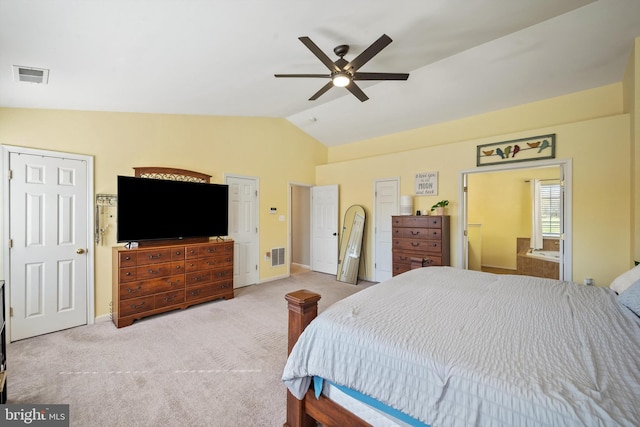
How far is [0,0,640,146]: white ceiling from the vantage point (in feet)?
6.40

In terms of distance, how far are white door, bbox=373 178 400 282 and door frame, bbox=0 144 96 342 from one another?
440 centimetres

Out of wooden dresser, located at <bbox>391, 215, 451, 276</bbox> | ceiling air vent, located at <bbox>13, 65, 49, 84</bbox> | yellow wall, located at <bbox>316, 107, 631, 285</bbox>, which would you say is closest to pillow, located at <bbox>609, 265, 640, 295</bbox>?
yellow wall, located at <bbox>316, 107, 631, 285</bbox>

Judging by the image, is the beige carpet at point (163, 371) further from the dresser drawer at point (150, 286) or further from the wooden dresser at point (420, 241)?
the wooden dresser at point (420, 241)

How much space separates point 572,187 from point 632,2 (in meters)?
1.93

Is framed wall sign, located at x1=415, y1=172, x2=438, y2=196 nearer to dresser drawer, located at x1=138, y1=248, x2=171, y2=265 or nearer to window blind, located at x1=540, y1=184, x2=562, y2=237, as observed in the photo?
window blind, located at x1=540, y1=184, x2=562, y2=237

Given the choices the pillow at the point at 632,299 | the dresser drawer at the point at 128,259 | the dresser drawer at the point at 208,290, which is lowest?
the dresser drawer at the point at 208,290

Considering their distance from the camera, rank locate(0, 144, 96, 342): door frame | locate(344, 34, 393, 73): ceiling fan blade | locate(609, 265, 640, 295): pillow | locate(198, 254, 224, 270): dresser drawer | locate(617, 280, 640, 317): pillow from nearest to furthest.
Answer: locate(617, 280, 640, 317): pillow < locate(609, 265, 640, 295): pillow < locate(344, 34, 393, 73): ceiling fan blade < locate(0, 144, 96, 342): door frame < locate(198, 254, 224, 270): dresser drawer

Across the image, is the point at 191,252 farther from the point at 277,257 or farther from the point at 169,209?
the point at 277,257

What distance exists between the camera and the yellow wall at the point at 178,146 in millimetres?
2994

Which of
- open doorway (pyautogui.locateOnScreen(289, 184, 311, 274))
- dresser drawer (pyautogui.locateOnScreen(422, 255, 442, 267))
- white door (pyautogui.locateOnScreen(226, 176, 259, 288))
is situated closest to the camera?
dresser drawer (pyautogui.locateOnScreen(422, 255, 442, 267))

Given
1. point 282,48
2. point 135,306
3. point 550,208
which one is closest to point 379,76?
point 282,48

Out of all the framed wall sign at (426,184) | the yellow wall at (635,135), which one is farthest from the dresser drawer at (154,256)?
the yellow wall at (635,135)

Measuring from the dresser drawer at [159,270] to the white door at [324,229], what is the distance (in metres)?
3.09

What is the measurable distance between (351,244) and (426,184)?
185cm
